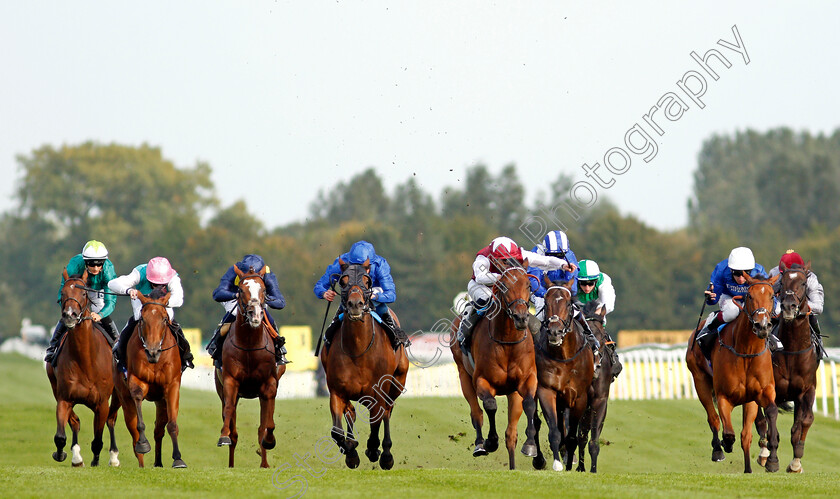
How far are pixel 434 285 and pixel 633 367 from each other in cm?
3353

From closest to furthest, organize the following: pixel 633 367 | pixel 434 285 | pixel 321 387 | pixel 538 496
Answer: pixel 538 496 → pixel 633 367 → pixel 321 387 → pixel 434 285

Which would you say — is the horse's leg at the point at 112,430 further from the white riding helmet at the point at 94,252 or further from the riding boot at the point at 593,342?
the riding boot at the point at 593,342

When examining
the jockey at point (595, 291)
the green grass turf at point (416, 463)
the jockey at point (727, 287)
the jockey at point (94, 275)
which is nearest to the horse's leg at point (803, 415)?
the green grass turf at point (416, 463)

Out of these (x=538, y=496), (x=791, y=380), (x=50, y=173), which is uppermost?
(x=50, y=173)

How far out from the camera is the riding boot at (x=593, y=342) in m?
12.9

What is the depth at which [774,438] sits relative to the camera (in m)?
12.9

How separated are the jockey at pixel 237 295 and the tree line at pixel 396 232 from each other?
3462cm

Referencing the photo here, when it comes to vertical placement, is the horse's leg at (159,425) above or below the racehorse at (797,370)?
below

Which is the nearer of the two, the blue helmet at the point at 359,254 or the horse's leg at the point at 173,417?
the horse's leg at the point at 173,417

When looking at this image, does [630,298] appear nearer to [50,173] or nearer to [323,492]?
[50,173]

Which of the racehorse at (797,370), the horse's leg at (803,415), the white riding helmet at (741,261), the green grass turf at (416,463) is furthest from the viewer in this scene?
the horse's leg at (803,415)

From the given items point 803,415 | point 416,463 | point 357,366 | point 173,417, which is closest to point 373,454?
point 357,366

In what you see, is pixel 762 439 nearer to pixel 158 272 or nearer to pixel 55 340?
pixel 158 272

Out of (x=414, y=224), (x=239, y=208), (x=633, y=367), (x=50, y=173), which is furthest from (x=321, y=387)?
(x=50, y=173)
